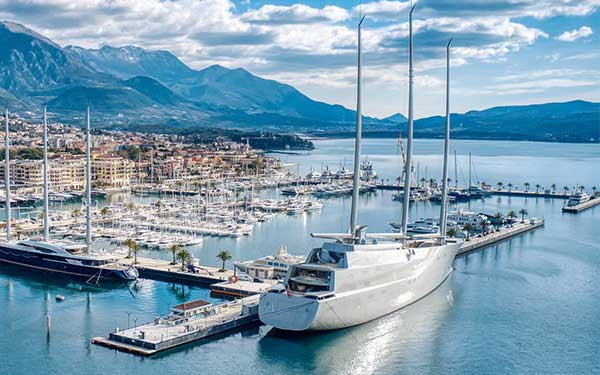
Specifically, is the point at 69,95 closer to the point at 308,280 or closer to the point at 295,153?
the point at 295,153

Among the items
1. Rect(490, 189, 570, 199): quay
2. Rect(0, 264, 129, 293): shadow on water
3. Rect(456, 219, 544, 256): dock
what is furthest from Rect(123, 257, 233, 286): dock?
Rect(490, 189, 570, 199): quay

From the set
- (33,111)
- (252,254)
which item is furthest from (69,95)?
(252,254)

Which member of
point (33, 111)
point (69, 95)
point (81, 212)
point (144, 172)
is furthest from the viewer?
point (69, 95)

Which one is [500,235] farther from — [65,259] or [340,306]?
[65,259]

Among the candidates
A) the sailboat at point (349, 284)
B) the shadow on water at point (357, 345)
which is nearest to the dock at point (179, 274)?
the sailboat at point (349, 284)

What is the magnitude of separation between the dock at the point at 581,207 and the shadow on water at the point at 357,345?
23.5 metres

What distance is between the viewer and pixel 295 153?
94.2 meters

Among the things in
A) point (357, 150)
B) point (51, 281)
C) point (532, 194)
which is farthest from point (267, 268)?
point (532, 194)

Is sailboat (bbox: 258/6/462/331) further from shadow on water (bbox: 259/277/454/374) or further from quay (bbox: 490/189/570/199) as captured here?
quay (bbox: 490/189/570/199)

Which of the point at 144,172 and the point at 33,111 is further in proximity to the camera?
the point at 33,111

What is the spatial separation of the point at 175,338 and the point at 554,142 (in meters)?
141

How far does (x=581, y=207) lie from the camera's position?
124 feet

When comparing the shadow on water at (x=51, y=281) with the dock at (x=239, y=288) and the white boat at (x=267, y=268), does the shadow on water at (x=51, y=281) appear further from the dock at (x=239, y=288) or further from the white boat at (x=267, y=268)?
the white boat at (x=267, y=268)

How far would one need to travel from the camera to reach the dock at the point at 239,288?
17.0m
